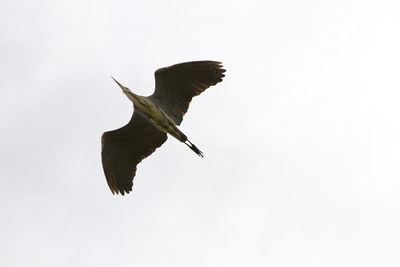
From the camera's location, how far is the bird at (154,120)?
2072 centimetres

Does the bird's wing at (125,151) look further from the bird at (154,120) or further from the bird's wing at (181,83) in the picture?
the bird's wing at (181,83)

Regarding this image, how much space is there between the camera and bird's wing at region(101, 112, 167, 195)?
71.0 ft

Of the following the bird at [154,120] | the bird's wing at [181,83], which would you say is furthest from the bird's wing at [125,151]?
the bird's wing at [181,83]

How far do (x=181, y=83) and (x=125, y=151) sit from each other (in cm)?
235

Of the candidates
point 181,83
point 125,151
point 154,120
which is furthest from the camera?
point 125,151

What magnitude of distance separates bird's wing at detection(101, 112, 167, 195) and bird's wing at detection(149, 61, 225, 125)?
31.9 inches

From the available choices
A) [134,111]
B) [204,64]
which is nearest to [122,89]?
[134,111]

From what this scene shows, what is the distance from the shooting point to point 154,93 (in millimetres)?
21359

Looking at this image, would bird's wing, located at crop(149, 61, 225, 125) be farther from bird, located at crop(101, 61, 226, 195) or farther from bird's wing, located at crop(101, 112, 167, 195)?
bird's wing, located at crop(101, 112, 167, 195)

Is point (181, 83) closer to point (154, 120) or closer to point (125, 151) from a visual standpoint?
point (154, 120)

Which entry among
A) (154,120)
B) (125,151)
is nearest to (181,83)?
(154,120)

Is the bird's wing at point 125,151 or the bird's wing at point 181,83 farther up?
the bird's wing at point 181,83

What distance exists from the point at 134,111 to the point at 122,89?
815 mm

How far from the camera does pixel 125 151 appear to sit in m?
21.9
